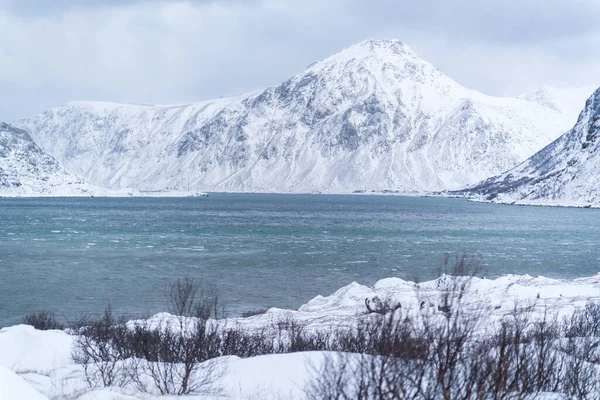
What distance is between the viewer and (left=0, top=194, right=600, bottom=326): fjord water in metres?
44.1

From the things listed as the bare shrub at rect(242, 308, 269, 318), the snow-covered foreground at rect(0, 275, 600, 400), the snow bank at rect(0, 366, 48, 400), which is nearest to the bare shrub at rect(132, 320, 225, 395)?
the snow-covered foreground at rect(0, 275, 600, 400)

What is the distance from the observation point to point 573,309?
3009 cm

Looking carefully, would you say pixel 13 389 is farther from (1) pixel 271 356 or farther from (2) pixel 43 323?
(2) pixel 43 323

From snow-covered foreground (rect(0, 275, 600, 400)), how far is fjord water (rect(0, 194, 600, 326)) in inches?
314

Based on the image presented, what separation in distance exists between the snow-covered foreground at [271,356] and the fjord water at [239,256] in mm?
7983

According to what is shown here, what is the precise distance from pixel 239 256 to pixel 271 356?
4829 centimetres

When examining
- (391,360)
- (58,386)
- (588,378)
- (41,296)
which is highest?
(391,360)

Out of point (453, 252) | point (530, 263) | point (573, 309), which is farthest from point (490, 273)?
point (573, 309)

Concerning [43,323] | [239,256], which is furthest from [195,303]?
[239,256]

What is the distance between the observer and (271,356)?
16.5m

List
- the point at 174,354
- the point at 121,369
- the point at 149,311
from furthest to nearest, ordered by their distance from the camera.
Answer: the point at 149,311
the point at 174,354
the point at 121,369

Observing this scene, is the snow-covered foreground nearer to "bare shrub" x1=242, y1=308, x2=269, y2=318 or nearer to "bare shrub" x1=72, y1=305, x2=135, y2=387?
"bare shrub" x1=72, y1=305, x2=135, y2=387

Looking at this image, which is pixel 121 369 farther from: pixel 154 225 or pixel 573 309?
pixel 154 225

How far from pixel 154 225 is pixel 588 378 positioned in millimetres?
92520
